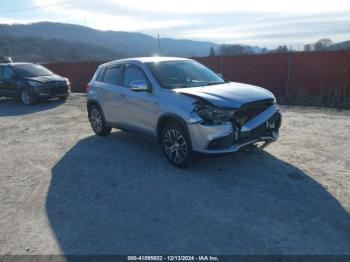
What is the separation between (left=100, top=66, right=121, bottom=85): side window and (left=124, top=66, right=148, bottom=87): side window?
282 mm

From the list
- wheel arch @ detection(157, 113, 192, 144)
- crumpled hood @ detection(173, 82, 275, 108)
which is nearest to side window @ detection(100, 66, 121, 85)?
wheel arch @ detection(157, 113, 192, 144)

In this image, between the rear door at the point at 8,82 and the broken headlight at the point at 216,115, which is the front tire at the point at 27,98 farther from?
the broken headlight at the point at 216,115

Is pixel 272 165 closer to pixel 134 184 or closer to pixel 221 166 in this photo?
pixel 221 166

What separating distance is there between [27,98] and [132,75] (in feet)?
30.3

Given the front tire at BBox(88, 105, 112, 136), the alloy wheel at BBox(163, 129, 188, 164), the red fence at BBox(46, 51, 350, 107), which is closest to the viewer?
the alloy wheel at BBox(163, 129, 188, 164)

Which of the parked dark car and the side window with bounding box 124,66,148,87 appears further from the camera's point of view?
the parked dark car

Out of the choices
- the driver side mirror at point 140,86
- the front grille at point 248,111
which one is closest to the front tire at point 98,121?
the driver side mirror at point 140,86

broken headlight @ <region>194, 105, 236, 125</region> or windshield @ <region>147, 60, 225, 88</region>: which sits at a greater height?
windshield @ <region>147, 60, 225, 88</region>

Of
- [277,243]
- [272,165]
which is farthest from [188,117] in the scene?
[277,243]

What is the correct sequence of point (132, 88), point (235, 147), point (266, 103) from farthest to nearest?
point (132, 88), point (266, 103), point (235, 147)

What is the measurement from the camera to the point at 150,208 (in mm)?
4184

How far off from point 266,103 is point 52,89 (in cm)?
1096

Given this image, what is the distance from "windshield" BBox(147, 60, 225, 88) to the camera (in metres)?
5.79

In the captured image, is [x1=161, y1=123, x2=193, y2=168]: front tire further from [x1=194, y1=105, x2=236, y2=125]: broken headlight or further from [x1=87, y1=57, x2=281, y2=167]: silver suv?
[x1=194, y1=105, x2=236, y2=125]: broken headlight
